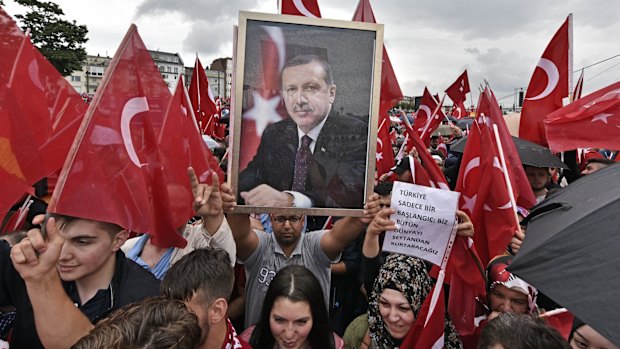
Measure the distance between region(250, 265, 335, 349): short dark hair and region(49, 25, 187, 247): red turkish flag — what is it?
0.60 meters

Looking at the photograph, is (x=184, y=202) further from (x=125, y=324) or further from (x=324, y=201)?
(x=125, y=324)

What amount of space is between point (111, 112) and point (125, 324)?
3.95 feet

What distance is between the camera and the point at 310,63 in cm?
231

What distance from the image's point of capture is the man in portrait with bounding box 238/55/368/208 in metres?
2.29

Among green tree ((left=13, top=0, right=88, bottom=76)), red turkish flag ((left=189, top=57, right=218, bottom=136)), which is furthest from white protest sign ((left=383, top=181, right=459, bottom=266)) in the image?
green tree ((left=13, top=0, right=88, bottom=76))

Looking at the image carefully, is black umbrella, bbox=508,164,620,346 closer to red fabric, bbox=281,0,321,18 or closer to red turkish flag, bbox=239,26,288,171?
red turkish flag, bbox=239,26,288,171

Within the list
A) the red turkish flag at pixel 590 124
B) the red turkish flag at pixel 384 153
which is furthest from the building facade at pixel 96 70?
the red turkish flag at pixel 590 124

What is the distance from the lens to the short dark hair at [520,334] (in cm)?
170

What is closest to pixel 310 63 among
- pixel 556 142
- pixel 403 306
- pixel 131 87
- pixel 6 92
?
pixel 131 87

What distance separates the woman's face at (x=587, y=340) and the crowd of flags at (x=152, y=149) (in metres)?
0.67

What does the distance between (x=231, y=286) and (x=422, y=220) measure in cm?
101

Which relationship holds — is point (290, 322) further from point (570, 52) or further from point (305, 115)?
point (570, 52)

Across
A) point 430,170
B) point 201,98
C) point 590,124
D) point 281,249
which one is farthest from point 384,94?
point 201,98

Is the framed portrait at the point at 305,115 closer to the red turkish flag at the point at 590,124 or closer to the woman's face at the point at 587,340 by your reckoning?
the woman's face at the point at 587,340
